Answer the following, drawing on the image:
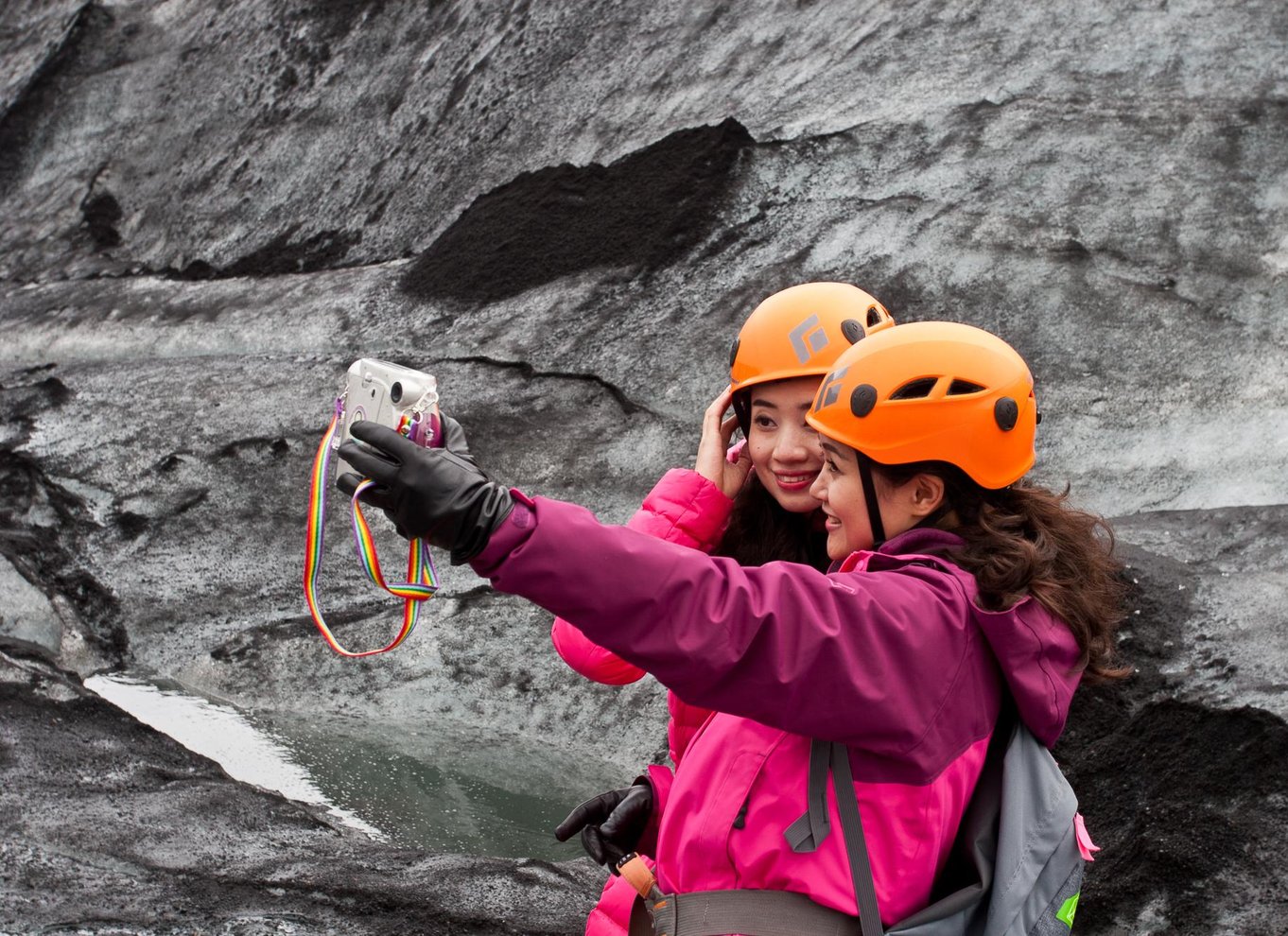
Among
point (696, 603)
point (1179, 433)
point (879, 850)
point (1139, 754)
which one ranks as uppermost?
point (696, 603)

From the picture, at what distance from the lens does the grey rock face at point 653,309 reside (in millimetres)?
4949

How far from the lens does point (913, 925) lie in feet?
6.18

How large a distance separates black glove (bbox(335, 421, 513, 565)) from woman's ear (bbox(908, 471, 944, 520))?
803mm

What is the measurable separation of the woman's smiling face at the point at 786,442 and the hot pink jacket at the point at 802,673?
763mm

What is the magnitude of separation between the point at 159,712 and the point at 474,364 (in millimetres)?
2456

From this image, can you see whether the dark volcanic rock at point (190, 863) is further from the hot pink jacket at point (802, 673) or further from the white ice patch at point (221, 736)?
the hot pink jacket at point (802, 673)

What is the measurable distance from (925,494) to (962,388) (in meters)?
0.20

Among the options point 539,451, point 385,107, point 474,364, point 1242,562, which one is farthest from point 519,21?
point 1242,562

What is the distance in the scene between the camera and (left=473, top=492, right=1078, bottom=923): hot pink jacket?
1.67m

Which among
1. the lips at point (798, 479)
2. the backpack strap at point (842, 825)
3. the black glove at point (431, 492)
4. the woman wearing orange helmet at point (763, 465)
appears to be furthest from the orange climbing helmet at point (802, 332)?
the black glove at point (431, 492)

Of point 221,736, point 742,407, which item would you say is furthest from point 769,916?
point 221,736

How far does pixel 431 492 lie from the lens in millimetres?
1694

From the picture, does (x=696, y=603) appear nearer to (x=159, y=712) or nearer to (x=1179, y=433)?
(x=159, y=712)

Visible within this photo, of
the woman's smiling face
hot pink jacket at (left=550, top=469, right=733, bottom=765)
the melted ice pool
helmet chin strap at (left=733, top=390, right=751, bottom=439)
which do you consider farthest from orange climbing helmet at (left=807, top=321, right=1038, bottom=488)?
the melted ice pool
